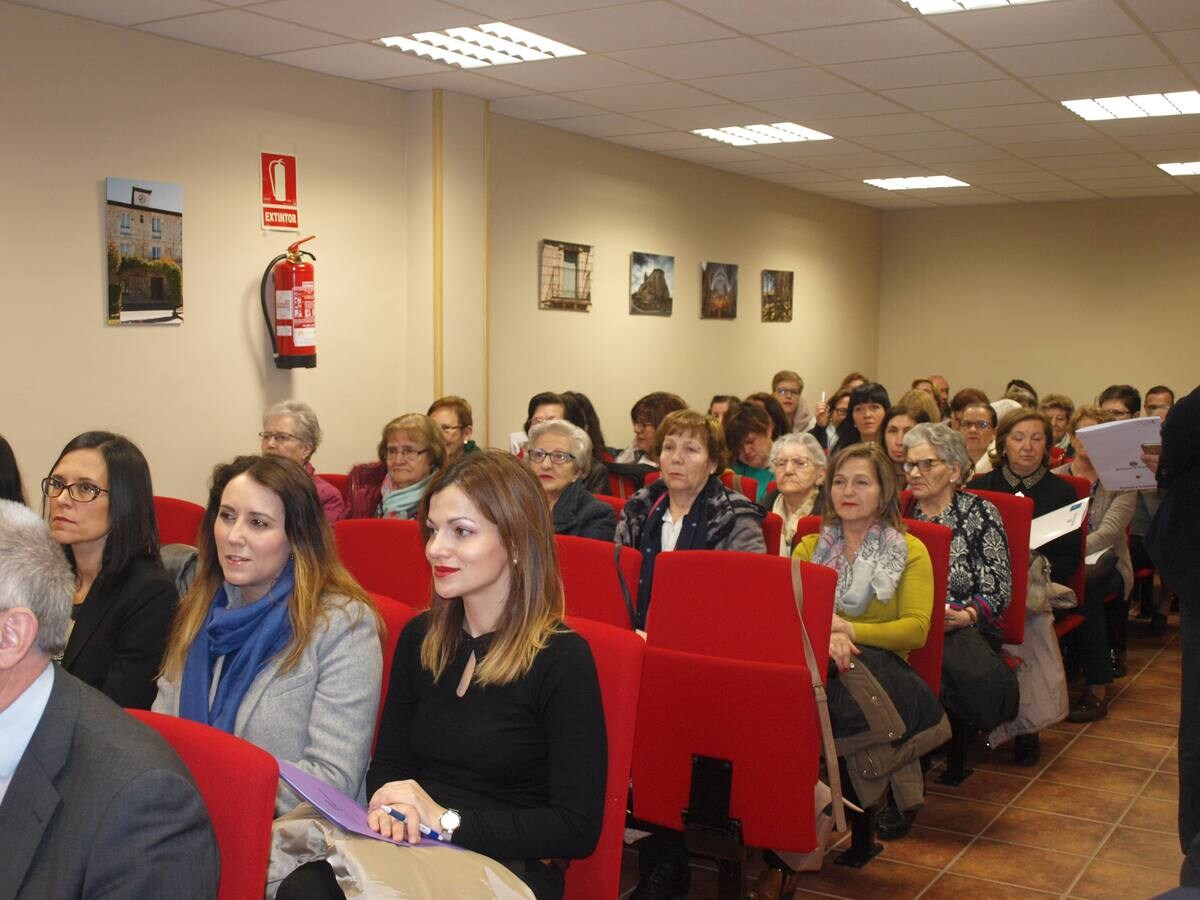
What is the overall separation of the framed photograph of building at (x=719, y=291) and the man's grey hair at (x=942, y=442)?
5.58 metres

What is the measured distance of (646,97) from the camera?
6961 mm

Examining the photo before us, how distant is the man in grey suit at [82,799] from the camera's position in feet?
4.29

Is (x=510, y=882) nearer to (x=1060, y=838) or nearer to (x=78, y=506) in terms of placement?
(x=78, y=506)

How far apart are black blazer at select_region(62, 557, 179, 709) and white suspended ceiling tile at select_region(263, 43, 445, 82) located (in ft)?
12.4

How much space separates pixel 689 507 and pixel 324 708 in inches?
80.3

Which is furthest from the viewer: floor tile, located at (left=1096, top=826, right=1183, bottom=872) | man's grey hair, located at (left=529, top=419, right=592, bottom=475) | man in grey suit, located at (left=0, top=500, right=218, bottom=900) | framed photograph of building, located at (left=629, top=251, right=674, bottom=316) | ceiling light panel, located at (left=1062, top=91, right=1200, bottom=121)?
framed photograph of building, located at (left=629, top=251, right=674, bottom=316)

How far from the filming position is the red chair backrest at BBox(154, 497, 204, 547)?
4.24 meters

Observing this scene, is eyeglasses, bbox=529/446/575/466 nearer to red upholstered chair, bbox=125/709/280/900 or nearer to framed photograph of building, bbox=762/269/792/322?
red upholstered chair, bbox=125/709/280/900

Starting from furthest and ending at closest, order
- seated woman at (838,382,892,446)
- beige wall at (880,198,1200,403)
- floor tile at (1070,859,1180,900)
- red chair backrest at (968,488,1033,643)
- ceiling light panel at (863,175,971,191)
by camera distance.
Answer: beige wall at (880,198,1200,403)
ceiling light panel at (863,175,971,191)
seated woman at (838,382,892,446)
red chair backrest at (968,488,1033,643)
floor tile at (1070,859,1180,900)

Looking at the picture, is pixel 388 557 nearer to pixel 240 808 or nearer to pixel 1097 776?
pixel 240 808

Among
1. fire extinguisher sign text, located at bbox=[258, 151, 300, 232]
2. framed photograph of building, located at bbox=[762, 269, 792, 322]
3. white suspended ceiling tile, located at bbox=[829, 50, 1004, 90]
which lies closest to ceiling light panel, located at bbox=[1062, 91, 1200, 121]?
white suspended ceiling tile, located at bbox=[829, 50, 1004, 90]

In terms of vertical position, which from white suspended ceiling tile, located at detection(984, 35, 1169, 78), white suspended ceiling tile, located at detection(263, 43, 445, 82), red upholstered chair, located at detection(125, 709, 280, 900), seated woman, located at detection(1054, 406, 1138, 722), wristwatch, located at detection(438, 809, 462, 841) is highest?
white suspended ceiling tile, located at detection(984, 35, 1169, 78)

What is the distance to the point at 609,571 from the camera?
11.2ft

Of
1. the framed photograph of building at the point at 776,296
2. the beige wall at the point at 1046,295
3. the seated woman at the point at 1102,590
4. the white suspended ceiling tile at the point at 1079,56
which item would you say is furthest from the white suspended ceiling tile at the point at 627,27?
the beige wall at the point at 1046,295
